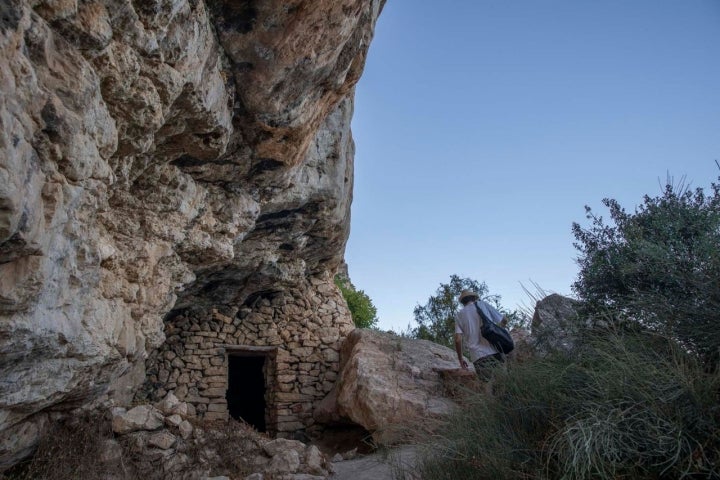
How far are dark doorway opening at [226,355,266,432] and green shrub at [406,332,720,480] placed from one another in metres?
7.15

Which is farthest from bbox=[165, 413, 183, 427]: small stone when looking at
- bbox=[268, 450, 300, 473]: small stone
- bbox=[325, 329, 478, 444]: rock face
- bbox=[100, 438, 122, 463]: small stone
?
bbox=[325, 329, 478, 444]: rock face

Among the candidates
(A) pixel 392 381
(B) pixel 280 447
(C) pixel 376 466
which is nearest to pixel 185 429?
(B) pixel 280 447

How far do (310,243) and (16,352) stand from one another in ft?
17.8

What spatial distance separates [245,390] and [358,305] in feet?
10.1

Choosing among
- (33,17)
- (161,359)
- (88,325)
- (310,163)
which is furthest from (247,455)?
(33,17)

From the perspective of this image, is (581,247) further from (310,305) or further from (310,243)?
(310,305)

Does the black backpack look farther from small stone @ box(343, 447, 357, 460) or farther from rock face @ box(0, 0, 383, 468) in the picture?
rock face @ box(0, 0, 383, 468)

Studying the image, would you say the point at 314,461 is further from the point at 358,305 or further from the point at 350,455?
the point at 358,305

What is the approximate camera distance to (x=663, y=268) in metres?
4.20

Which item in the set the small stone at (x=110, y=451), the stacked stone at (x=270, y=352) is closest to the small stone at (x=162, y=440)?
the small stone at (x=110, y=451)

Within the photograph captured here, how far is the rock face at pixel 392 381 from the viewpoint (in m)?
6.46

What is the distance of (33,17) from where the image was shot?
2.38 m

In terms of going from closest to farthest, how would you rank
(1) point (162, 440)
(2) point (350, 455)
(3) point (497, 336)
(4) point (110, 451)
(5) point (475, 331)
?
(4) point (110, 451)
(1) point (162, 440)
(3) point (497, 336)
(5) point (475, 331)
(2) point (350, 455)

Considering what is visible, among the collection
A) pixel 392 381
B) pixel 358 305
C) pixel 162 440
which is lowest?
pixel 162 440
